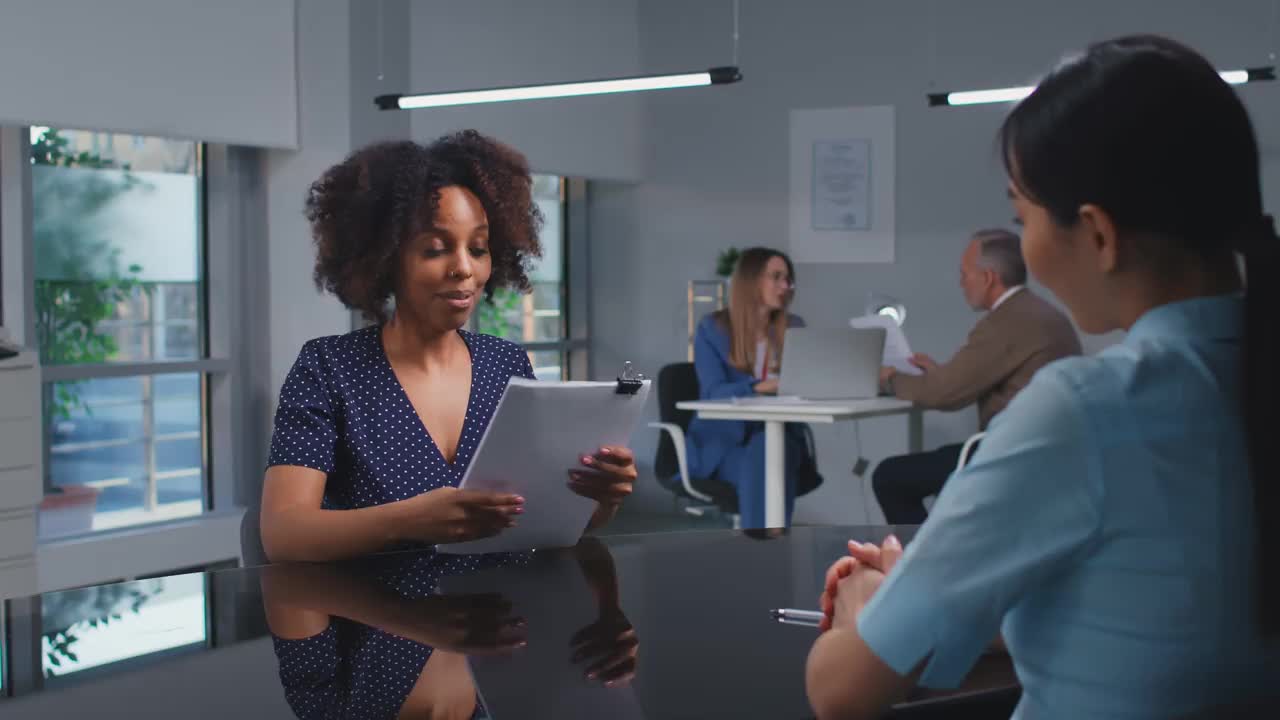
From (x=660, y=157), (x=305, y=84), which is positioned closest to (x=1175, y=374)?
(x=305, y=84)

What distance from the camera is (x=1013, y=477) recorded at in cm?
81

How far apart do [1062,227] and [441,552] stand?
1.30 m

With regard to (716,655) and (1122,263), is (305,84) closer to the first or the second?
(716,655)

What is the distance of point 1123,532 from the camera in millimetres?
810

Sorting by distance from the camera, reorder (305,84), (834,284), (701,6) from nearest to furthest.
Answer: (305,84) → (834,284) → (701,6)

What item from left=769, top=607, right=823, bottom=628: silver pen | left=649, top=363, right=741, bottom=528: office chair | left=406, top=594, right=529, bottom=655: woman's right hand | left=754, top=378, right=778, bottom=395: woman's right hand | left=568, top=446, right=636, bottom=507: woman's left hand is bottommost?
left=649, top=363, right=741, bottom=528: office chair

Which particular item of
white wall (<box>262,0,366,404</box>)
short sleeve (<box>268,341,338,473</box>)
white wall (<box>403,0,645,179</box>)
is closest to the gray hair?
white wall (<box>403,0,645,179</box>)

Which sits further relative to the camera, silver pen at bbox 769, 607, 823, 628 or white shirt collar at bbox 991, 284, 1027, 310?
white shirt collar at bbox 991, 284, 1027, 310

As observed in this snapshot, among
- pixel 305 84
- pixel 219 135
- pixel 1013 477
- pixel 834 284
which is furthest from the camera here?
pixel 834 284

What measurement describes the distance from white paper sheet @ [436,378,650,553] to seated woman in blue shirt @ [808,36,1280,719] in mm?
890

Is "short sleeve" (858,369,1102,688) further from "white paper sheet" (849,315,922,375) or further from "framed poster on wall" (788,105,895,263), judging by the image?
"framed poster on wall" (788,105,895,263)

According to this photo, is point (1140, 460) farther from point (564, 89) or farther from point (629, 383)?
point (564, 89)

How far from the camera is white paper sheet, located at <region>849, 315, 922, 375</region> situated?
5828mm

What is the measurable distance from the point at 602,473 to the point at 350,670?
0.66 m
